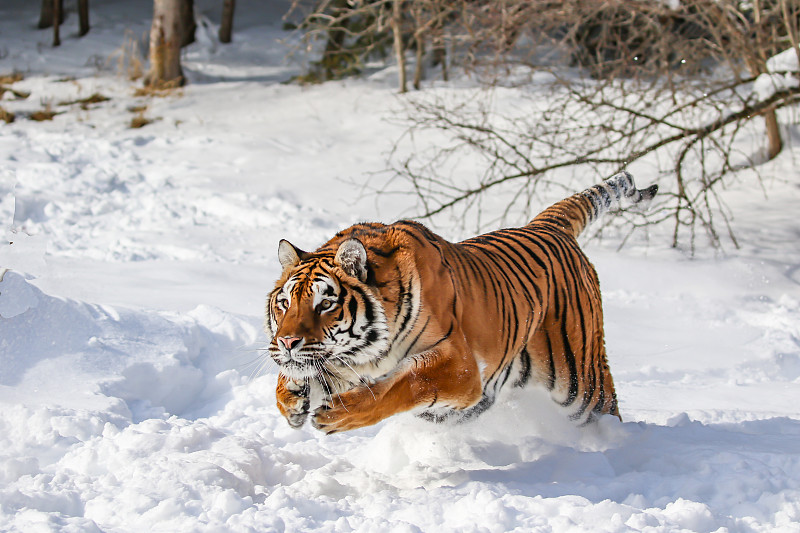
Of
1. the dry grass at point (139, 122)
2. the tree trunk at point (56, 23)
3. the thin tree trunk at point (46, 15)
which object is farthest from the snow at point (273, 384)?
the thin tree trunk at point (46, 15)

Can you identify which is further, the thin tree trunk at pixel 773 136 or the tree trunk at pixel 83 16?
the tree trunk at pixel 83 16

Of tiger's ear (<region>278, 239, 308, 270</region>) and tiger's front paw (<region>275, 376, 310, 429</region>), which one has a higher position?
tiger's ear (<region>278, 239, 308, 270</region>)

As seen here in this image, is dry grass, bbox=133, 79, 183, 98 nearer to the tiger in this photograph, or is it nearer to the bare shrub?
the bare shrub

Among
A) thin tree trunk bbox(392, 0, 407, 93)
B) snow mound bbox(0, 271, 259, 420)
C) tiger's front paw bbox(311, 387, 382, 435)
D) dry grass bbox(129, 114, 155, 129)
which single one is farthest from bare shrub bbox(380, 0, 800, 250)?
tiger's front paw bbox(311, 387, 382, 435)

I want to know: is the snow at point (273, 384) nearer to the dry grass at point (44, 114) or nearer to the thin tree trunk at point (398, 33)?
the dry grass at point (44, 114)

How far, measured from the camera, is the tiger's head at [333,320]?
2408 millimetres

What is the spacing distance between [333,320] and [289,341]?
0.18 meters

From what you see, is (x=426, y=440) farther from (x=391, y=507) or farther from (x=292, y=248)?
(x=292, y=248)

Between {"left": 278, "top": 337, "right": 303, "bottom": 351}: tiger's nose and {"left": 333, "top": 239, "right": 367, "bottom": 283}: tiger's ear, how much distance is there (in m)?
0.31

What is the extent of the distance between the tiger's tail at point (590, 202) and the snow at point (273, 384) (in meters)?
0.89

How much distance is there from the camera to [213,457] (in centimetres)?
288

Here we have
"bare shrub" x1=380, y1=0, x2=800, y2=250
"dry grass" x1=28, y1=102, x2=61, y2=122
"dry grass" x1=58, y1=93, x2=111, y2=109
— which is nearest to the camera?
"bare shrub" x1=380, y1=0, x2=800, y2=250

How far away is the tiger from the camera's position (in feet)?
8.01

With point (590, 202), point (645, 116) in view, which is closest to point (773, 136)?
point (645, 116)
